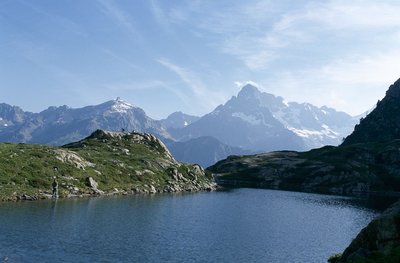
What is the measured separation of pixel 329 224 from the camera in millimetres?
121188

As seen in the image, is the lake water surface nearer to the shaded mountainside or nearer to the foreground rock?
the shaded mountainside

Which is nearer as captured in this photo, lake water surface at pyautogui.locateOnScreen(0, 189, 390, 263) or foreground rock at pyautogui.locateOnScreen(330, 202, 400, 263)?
foreground rock at pyautogui.locateOnScreen(330, 202, 400, 263)

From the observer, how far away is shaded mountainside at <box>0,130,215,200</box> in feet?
405

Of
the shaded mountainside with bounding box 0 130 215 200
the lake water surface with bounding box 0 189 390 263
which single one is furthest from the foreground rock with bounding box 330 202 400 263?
the shaded mountainside with bounding box 0 130 215 200

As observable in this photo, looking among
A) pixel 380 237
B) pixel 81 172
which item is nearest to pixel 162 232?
pixel 380 237

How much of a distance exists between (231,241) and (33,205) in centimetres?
5064

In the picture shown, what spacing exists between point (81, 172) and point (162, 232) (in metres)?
65.9

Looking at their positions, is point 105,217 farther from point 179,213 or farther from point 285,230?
point 285,230

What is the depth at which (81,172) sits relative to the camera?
147125 millimetres

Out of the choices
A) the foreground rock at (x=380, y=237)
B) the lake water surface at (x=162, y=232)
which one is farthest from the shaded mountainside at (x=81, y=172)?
the foreground rock at (x=380, y=237)

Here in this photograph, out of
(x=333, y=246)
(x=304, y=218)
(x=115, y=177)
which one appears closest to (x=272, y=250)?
(x=333, y=246)

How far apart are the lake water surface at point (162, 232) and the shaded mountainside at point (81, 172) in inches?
379

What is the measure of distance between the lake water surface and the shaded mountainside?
9.62 meters

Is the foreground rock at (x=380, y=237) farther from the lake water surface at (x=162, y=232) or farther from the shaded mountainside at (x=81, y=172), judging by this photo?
the shaded mountainside at (x=81, y=172)
